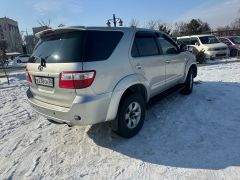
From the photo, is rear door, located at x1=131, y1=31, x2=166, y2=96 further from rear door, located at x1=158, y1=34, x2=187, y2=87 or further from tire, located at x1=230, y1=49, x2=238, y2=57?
tire, located at x1=230, y1=49, x2=238, y2=57

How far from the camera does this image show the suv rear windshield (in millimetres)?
3395

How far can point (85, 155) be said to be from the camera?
149 inches

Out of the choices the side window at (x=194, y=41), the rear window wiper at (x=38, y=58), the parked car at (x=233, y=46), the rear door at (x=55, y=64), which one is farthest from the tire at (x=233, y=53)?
the rear window wiper at (x=38, y=58)

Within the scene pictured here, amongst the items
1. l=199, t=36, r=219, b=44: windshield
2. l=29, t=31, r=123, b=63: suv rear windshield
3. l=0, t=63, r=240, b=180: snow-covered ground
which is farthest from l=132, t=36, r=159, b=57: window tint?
l=199, t=36, r=219, b=44: windshield

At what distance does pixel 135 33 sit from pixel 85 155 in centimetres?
226

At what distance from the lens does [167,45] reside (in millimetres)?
5480

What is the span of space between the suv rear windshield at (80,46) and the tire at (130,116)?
87cm

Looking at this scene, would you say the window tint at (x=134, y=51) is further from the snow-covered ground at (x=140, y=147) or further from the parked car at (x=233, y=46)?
the parked car at (x=233, y=46)

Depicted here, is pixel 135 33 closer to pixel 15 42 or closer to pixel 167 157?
pixel 167 157

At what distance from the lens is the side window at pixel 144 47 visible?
13.9ft

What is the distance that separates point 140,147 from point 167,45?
2.61 metres

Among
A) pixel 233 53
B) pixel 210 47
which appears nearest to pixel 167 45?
pixel 210 47

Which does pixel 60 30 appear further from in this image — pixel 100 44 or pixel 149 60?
pixel 149 60

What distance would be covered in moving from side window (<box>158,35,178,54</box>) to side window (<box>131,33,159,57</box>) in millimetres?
304
